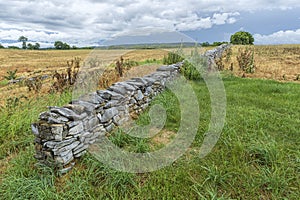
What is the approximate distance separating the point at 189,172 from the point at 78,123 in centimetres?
161

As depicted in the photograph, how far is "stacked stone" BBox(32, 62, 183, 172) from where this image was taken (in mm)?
2678

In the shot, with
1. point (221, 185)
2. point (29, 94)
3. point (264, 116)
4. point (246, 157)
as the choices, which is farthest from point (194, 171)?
point (29, 94)

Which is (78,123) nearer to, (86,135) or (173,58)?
(86,135)

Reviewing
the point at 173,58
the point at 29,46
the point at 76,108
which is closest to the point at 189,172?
the point at 76,108

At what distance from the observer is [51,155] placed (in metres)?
2.71

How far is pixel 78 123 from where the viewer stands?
2.92m

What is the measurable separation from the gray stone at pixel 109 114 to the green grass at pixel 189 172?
0.32 meters

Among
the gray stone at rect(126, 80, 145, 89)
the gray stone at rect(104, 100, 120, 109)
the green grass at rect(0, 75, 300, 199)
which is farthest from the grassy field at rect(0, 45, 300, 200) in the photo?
the gray stone at rect(126, 80, 145, 89)

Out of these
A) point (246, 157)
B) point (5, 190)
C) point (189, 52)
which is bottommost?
point (5, 190)

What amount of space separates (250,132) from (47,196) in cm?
321

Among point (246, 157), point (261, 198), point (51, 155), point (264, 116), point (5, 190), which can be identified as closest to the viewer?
point (261, 198)

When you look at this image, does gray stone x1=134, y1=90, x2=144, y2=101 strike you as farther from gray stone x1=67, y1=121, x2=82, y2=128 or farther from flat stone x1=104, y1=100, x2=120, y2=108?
gray stone x1=67, y1=121, x2=82, y2=128

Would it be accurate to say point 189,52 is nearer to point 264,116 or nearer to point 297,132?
point 264,116

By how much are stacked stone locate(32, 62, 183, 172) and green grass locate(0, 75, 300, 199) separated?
0.20 m
